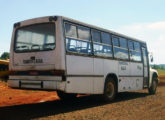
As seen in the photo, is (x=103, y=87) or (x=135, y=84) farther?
(x=135, y=84)

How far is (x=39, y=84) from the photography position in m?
8.93

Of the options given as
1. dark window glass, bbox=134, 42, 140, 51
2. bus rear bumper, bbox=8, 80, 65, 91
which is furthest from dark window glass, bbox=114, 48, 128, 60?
bus rear bumper, bbox=8, 80, 65, 91

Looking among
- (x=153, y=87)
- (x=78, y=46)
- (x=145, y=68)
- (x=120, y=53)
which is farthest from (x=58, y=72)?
(x=153, y=87)

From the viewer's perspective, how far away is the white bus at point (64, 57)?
8.69 m

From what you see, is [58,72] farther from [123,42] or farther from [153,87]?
[153,87]

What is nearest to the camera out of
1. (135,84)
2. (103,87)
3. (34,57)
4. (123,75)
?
(34,57)

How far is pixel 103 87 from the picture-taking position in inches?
431

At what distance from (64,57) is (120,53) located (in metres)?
4.59

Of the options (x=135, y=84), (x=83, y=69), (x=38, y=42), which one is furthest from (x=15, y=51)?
(x=135, y=84)

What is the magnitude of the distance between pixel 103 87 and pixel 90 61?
1506mm

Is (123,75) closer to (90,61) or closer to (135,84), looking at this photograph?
(135,84)

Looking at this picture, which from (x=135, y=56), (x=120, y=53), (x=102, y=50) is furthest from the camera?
(x=135, y=56)

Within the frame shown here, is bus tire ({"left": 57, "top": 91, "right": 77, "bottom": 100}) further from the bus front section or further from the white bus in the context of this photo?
the bus front section

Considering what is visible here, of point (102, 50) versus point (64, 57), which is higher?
point (102, 50)
